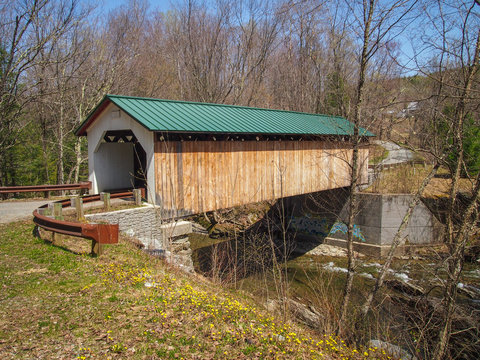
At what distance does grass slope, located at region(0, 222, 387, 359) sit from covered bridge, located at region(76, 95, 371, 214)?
258 centimetres

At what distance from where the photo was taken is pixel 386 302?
10.6 meters

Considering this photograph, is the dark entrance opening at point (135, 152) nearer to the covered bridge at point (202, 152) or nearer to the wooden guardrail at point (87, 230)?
the covered bridge at point (202, 152)

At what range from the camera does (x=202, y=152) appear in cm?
929

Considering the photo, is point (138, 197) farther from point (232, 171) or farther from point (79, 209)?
point (232, 171)

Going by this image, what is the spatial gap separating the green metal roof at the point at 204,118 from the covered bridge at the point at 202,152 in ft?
0.08

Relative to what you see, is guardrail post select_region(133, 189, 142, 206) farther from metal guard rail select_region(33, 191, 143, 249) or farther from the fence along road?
the fence along road

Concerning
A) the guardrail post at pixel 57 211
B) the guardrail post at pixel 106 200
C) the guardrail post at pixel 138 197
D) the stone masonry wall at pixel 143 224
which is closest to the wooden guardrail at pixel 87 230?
the guardrail post at pixel 57 211

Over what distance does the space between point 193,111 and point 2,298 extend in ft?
21.2

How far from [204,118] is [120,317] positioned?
619 cm

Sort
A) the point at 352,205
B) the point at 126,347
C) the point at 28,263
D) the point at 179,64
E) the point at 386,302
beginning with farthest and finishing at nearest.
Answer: the point at 179,64
the point at 386,302
the point at 352,205
the point at 28,263
the point at 126,347

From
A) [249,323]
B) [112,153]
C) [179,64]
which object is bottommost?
[249,323]

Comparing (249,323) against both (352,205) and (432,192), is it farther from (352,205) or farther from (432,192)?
(432,192)

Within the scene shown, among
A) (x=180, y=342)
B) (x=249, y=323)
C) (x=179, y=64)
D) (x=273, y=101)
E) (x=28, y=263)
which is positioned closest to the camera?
(x=180, y=342)

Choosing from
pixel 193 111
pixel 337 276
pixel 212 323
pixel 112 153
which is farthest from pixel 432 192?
pixel 212 323
